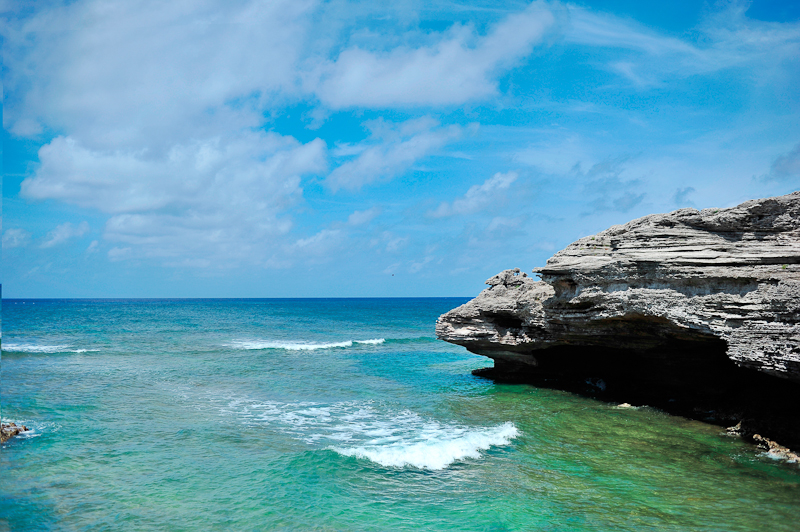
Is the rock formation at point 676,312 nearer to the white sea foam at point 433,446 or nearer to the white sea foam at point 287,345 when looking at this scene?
the white sea foam at point 433,446

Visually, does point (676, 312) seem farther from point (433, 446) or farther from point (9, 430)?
point (9, 430)

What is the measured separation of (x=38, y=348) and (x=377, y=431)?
1417 inches

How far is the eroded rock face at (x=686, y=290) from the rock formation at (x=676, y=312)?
34 mm

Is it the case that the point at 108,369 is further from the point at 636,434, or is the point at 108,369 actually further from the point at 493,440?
the point at 636,434

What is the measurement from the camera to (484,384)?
82.9 feet

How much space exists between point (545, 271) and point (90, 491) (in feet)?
53.7

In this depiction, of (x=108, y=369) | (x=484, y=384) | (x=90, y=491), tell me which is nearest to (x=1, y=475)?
(x=90, y=491)

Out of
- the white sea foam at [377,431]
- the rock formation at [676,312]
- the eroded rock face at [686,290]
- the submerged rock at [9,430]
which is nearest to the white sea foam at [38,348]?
the submerged rock at [9,430]

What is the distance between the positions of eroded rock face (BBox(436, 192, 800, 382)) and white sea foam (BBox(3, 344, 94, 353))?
1389 inches

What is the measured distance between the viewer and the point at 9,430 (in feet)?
50.3

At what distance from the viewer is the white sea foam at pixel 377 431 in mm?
14203

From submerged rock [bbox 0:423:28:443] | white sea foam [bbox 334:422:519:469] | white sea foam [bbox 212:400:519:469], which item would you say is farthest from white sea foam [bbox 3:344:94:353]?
white sea foam [bbox 334:422:519:469]

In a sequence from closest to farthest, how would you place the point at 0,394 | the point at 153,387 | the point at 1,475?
1. the point at 1,475
2. the point at 0,394
3. the point at 153,387

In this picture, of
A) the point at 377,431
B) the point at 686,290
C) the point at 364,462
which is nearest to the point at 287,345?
the point at 377,431
